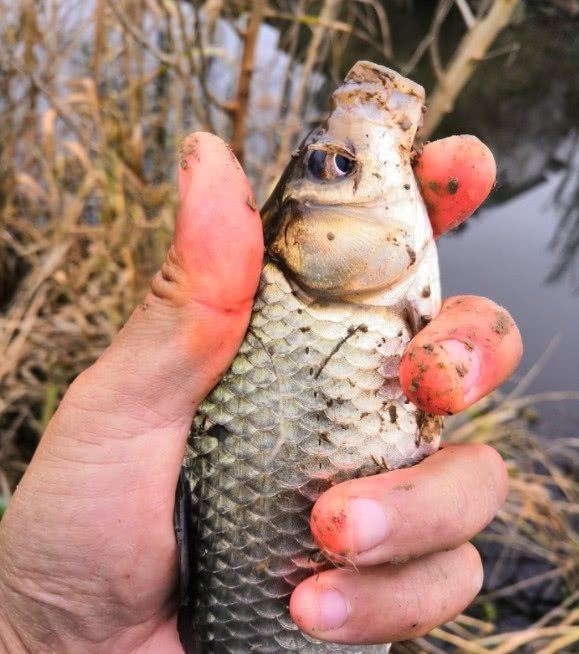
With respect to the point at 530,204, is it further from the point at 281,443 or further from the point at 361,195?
the point at 281,443

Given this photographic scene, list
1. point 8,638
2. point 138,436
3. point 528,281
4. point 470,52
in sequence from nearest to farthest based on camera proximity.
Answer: point 138,436 → point 8,638 → point 470,52 → point 528,281

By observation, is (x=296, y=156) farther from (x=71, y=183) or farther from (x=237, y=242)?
(x=71, y=183)

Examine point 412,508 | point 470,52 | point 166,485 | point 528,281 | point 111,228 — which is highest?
point 470,52

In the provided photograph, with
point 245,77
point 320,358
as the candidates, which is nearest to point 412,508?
point 320,358

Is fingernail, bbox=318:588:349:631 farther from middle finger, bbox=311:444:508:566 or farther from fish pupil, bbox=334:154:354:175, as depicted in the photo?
fish pupil, bbox=334:154:354:175

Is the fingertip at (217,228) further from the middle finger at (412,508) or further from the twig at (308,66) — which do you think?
the twig at (308,66)

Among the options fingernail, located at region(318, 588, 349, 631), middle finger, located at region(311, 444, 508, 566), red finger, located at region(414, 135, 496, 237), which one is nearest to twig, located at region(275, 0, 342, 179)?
red finger, located at region(414, 135, 496, 237)
